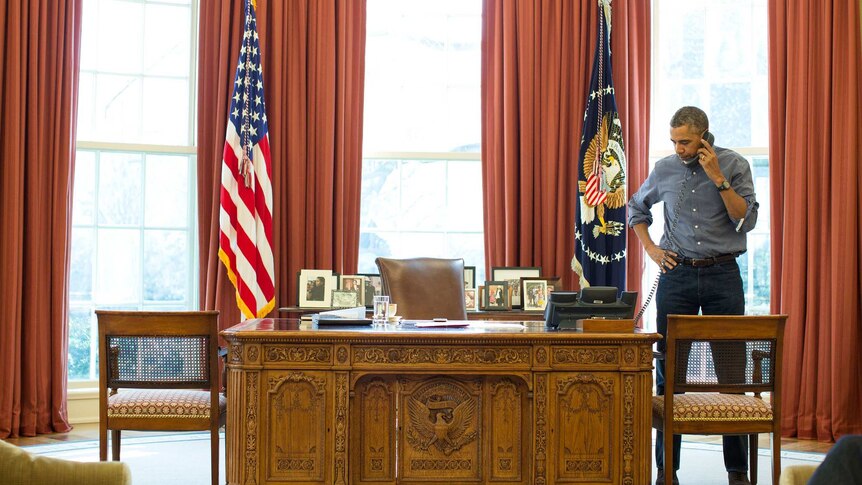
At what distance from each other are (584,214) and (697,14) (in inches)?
67.8

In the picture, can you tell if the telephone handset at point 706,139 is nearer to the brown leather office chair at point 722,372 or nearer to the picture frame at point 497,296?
the brown leather office chair at point 722,372

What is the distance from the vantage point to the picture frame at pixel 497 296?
552cm

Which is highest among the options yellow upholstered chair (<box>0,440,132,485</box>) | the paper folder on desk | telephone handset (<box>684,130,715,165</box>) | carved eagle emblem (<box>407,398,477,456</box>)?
telephone handset (<box>684,130,715,165</box>)

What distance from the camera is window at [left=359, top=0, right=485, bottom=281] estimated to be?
625 cm

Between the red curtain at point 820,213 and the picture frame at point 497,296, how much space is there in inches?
69.6

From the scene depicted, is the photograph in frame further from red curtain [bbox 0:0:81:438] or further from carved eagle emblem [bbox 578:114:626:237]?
red curtain [bbox 0:0:81:438]

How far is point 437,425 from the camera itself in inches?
146

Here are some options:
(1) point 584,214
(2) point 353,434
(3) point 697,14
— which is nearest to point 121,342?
(2) point 353,434

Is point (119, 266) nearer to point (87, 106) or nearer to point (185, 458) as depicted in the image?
point (87, 106)

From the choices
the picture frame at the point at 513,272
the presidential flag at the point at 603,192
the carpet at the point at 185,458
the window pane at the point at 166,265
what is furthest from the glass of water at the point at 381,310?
the window pane at the point at 166,265

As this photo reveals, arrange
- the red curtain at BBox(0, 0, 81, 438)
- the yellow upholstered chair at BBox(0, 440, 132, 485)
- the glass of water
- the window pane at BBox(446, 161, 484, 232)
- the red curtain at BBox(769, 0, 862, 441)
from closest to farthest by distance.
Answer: the yellow upholstered chair at BBox(0, 440, 132, 485) < the glass of water < the red curtain at BBox(0, 0, 81, 438) < the red curtain at BBox(769, 0, 862, 441) < the window pane at BBox(446, 161, 484, 232)

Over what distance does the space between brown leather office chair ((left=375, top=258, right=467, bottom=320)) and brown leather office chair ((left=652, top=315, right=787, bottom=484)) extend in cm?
134

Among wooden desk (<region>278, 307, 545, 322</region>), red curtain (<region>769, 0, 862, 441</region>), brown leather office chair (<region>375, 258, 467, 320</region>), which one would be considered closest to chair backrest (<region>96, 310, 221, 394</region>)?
brown leather office chair (<region>375, 258, 467, 320</region>)

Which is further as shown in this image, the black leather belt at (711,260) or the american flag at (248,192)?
the american flag at (248,192)
